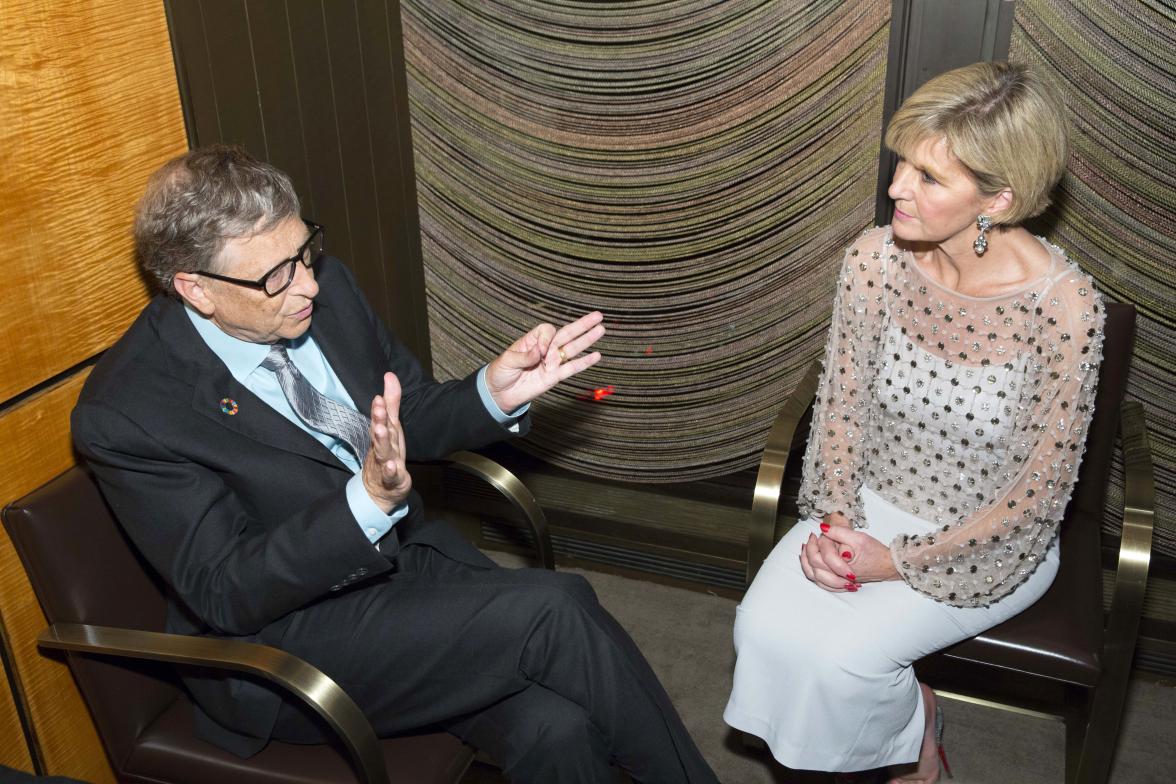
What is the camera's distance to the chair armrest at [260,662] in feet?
5.56

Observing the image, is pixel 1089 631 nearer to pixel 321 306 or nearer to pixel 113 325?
pixel 321 306

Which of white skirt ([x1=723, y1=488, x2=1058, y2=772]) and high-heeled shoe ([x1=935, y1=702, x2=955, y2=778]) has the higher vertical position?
white skirt ([x1=723, y1=488, x2=1058, y2=772])

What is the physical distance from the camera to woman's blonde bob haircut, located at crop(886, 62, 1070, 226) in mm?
1956

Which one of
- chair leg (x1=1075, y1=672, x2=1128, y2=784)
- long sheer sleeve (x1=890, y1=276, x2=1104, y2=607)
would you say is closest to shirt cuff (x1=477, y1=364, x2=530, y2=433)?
long sheer sleeve (x1=890, y1=276, x2=1104, y2=607)

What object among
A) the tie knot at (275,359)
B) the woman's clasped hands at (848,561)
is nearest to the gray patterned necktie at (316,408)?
the tie knot at (275,359)

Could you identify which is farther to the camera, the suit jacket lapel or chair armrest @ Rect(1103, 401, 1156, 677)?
chair armrest @ Rect(1103, 401, 1156, 677)

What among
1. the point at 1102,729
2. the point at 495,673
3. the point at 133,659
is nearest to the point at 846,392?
the point at 1102,729

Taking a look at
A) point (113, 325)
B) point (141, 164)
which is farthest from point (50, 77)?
point (113, 325)

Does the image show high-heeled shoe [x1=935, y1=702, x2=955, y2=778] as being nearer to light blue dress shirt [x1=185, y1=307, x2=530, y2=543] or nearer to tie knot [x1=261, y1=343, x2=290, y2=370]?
light blue dress shirt [x1=185, y1=307, x2=530, y2=543]

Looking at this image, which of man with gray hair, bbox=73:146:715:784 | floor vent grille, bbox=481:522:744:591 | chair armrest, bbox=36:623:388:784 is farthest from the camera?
floor vent grille, bbox=481:522:744:591

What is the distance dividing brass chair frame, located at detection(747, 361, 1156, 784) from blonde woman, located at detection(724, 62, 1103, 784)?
0.10 m

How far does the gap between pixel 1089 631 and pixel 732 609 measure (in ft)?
3.85

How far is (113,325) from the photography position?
6.90ft

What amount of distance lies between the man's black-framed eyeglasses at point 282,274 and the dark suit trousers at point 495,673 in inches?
22.6
